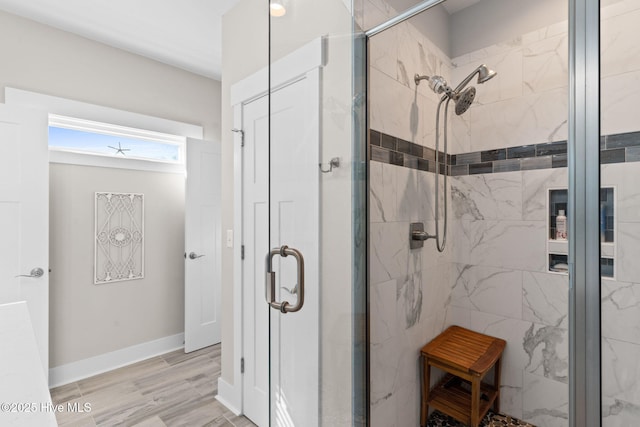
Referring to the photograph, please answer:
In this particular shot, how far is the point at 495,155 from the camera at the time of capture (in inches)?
36.3

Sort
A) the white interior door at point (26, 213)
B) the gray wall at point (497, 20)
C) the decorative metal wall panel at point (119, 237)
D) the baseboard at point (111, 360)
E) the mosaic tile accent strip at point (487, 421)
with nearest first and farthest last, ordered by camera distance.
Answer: the gray wall at point (497, 20), the mosaic tile accent strip at point (487, 421), the white interior door at point (26, 213), the baseboard at point (111, 360), the decorative metal wall panel at point (119, 237)

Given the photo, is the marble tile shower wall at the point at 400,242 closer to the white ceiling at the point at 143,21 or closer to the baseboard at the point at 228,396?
the baseboard at the point at 228,396

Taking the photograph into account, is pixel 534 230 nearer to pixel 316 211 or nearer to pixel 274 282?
pixel 316 211

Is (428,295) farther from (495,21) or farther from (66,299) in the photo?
(66,299)

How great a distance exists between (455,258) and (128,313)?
287 cm

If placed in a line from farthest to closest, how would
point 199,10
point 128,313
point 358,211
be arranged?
point 128,313 < point 199,10 < point 358,211

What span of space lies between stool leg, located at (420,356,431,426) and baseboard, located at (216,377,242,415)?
1388 millimetres

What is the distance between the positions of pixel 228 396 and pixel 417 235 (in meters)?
1.82

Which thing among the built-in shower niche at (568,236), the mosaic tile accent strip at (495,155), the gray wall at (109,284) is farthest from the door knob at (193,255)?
the built-in shower niche at (568,236)

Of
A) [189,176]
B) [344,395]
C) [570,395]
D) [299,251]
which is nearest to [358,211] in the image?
[299,251]

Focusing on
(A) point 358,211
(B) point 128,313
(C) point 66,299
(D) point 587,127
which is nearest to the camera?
(D) point 587,127

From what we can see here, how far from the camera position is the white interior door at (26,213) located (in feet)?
6.67

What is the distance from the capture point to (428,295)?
3.48 ft

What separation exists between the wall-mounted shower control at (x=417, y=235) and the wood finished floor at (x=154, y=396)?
5.41ft
